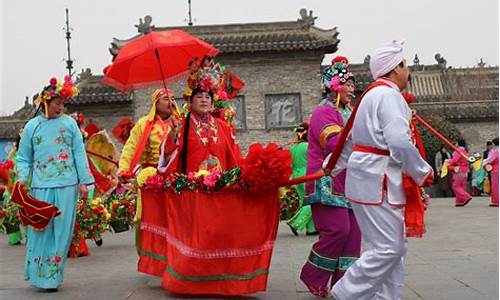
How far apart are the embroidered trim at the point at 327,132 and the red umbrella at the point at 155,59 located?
4.55ft

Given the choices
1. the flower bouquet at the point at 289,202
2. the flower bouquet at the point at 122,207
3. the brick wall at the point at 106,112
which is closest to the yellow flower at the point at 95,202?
the flower bouquet at the point at 122,207

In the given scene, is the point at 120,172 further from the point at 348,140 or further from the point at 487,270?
the point at 487,270

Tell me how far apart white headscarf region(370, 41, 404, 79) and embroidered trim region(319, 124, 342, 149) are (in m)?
0.88

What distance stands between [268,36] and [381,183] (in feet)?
73.5

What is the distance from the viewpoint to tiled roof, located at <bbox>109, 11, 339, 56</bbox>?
2578 centimetres

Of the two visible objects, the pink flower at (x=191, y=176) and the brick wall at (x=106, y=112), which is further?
the brick wall at (x=106, y=112)

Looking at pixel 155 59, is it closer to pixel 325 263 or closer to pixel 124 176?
pixel 124 176

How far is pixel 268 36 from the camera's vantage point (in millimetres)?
26297

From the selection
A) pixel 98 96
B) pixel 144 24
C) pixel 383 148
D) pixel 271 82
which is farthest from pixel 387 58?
pixel 144 24

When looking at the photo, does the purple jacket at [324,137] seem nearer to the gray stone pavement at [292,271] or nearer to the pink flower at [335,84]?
the pink flower at [335,84]

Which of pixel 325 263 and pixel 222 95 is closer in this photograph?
pixel 325 263

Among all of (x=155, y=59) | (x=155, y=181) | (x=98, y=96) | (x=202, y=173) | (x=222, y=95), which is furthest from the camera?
(x=98, y=96)

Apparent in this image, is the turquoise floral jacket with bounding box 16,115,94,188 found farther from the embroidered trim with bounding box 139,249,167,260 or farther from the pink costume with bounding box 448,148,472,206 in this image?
the pink costume with bounding box 448,148,472,206

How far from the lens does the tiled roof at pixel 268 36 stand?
2578cm
